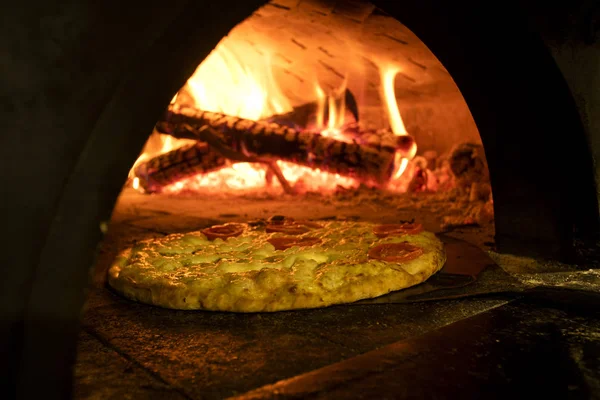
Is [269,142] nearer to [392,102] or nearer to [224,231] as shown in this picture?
[392,102]

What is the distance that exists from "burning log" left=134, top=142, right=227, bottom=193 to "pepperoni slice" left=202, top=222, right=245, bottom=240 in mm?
2829

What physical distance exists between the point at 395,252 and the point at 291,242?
64 centimetres

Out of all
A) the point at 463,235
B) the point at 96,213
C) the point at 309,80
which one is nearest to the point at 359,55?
the point at 309,80

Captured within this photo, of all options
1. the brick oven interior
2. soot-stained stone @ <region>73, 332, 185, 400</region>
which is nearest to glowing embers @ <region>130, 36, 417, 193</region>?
the brick oven interior

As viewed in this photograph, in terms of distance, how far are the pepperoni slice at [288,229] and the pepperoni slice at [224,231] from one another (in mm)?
193

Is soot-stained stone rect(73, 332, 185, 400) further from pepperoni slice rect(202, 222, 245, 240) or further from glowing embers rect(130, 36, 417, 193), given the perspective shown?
glowing embers rect(130, 36, 417, 193)

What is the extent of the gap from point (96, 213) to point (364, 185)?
4761 millimetres

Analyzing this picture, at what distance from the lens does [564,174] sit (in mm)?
2939

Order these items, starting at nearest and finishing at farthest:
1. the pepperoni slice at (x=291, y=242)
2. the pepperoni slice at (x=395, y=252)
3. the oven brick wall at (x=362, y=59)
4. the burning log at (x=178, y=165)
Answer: the pepperoni slice at (x=395, y=252) → the pepperoni slice at (x=291, y=242) → the oven brick wall at (x=362, y=59) → the burning log at (x=178, y=165)

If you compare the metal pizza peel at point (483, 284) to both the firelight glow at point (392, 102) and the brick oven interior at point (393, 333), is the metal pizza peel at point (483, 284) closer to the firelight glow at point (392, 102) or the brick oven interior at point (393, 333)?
the brick oven interior at point (393, 333)

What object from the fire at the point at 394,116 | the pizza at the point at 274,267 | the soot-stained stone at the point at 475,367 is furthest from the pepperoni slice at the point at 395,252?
the fire at the point at 394,116

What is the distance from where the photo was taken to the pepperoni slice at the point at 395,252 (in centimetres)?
269

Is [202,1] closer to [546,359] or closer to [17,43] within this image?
[17,43]

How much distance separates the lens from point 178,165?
6359 millimetres
